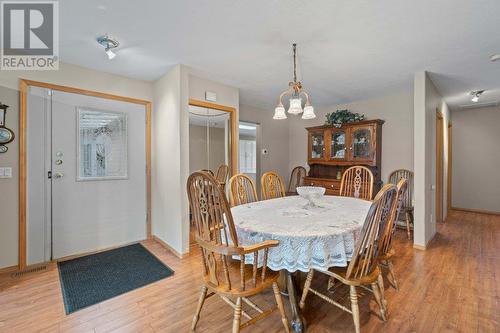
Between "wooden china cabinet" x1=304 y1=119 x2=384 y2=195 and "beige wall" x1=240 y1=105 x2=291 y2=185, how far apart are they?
74cm

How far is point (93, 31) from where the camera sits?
2021 millimetres

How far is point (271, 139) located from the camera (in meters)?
5.11

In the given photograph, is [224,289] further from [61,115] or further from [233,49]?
[61,115]

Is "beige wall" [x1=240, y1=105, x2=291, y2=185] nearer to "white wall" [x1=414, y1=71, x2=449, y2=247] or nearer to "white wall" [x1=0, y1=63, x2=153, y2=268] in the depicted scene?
"white wall" [x1=414, y1=71, x2=449, y2=247]

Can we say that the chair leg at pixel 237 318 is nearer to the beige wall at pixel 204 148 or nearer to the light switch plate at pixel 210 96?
the beige wall at pixel 204 148

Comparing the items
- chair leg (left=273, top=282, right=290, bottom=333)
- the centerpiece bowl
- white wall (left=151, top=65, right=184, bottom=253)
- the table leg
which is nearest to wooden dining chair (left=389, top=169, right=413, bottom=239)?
the centerpiece bowl

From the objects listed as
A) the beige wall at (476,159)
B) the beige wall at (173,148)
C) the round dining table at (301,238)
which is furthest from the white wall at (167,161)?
the beige wall at (476,159)

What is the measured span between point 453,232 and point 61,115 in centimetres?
588

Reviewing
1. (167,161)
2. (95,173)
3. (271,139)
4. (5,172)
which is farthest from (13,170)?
→ (271,139)

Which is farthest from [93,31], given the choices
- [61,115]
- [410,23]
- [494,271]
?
[494,271]

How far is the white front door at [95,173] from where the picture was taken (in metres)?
2.69

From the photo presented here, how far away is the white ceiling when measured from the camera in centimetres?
171

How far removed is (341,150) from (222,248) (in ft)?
11.8

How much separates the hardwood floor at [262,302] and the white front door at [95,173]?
51 cm
